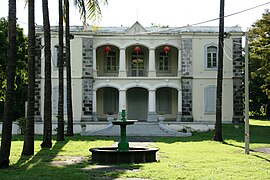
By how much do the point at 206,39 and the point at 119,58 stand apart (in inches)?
265

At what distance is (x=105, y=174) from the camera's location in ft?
37.9

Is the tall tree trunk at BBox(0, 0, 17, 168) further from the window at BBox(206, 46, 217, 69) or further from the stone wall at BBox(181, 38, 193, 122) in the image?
the window at BBox(206, 46, 217, 69)

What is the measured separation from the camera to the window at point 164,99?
1499 inches

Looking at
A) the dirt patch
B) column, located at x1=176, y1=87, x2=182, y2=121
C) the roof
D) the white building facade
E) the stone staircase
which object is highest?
the roof

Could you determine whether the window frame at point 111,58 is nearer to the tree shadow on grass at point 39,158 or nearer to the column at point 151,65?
the column at point 151,65

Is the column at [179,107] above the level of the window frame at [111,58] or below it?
below

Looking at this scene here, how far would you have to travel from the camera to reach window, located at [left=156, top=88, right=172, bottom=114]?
38.1 meters

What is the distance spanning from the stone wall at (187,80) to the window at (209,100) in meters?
1.14

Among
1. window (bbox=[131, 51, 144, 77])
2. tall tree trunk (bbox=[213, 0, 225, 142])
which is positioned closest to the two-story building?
window (bbox=[131, 51, 144, 77])

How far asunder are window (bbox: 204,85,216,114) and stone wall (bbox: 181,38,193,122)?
114 cm

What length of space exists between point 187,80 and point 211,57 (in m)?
2.50

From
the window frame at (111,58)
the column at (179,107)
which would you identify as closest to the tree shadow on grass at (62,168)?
the column at (179,107)

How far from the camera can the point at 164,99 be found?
38.3 meters

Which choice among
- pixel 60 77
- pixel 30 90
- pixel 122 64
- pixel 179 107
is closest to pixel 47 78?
pixel 30 90
